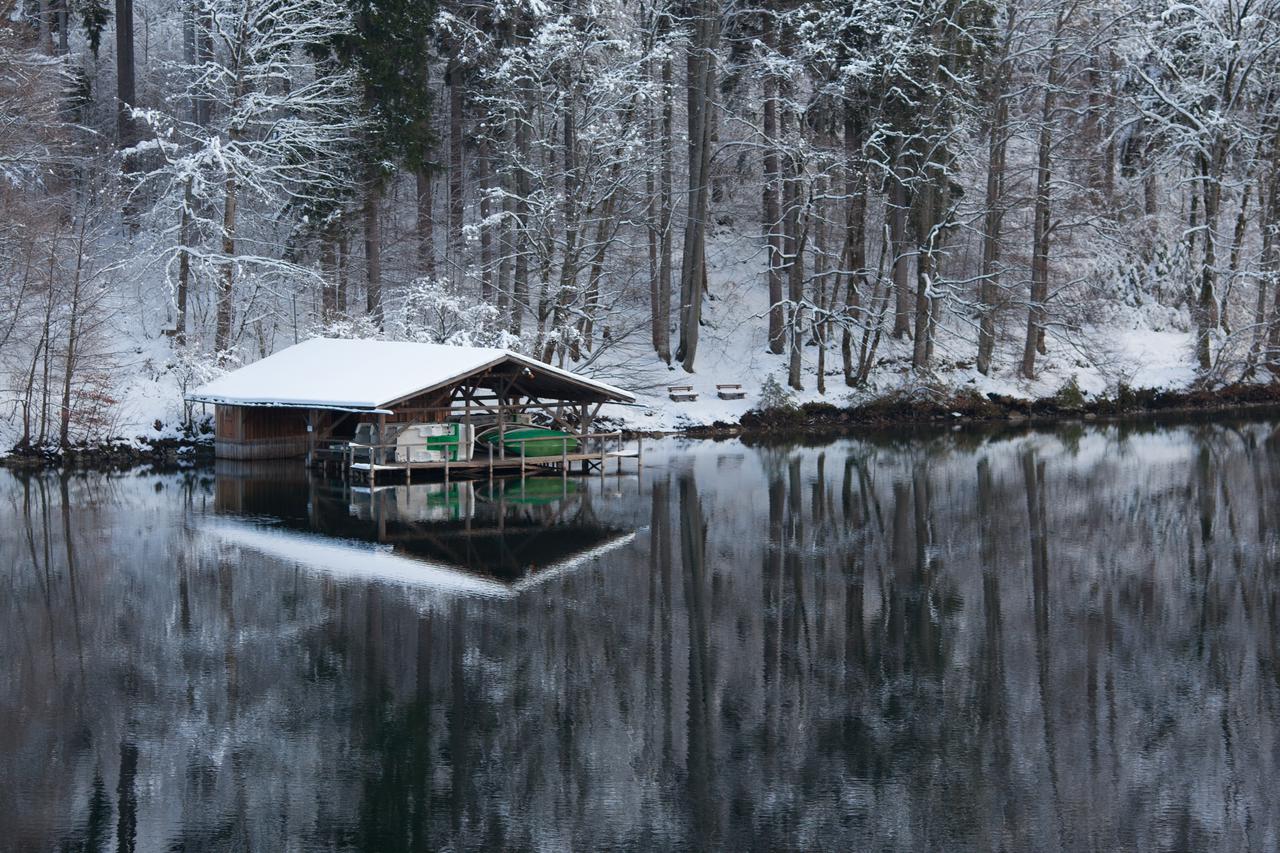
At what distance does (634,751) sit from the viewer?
34.6 ft

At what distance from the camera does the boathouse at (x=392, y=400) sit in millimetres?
27047

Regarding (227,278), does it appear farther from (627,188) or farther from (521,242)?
(627,188)

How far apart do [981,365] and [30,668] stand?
1344 inches

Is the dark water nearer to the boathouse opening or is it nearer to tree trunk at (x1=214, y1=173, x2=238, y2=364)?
the boathouse opening

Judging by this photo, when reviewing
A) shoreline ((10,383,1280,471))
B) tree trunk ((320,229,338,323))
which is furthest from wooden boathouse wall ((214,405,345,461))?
shoreline ((10,383,1280,471))

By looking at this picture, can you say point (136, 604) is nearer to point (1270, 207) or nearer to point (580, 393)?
point (580, 393)

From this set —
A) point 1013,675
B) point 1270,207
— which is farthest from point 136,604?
point 1270,207

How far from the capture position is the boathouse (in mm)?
27047

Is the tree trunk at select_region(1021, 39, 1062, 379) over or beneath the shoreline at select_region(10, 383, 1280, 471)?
over

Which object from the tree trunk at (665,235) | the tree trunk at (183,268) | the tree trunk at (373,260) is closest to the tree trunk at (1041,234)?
the tree trunk at (665,235)

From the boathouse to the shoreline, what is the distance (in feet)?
19.3

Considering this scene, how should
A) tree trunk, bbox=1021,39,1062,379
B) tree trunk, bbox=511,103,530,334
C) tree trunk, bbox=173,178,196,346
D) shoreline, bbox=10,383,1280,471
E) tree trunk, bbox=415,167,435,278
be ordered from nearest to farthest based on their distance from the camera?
1. tree trunk, bbox=173,178,196,346
2. shoreline, bbox=10,383,1280,471
3. tree trunk, bbox=511,103,530,334
4. tree trunk, bbox=415,167,435,278
5. tree trunk, bbox=1021,39,1062,379

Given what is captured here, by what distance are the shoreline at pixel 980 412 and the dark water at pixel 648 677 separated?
14.8 m

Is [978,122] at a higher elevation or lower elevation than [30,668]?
higher
